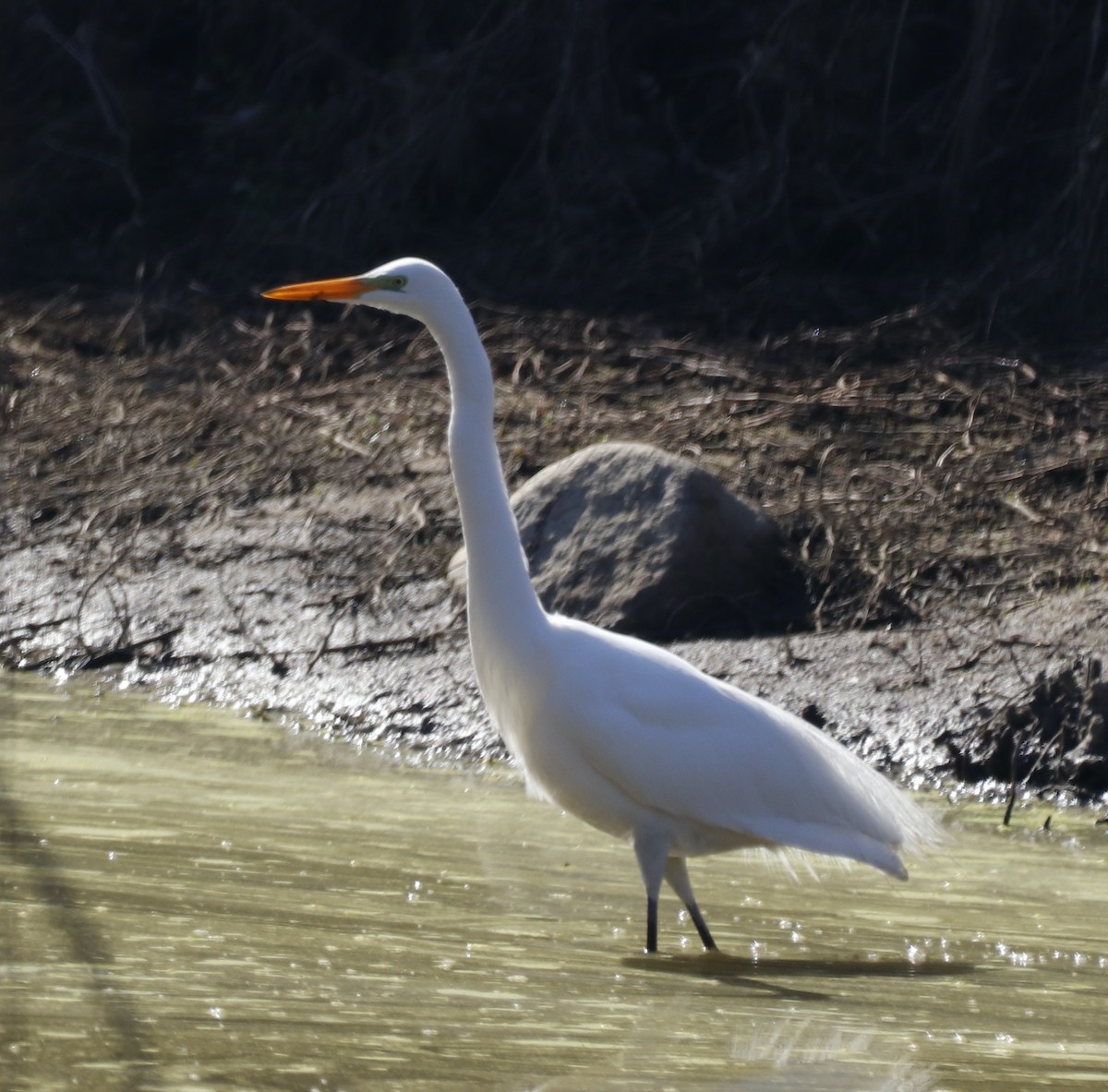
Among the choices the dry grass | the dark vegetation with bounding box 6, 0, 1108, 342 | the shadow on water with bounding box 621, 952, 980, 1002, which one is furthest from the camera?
the dark vegetation with bounding box 6, 0, 1108, 342

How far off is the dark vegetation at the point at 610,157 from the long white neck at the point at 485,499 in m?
5.44

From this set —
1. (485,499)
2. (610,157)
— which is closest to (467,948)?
(485,499)

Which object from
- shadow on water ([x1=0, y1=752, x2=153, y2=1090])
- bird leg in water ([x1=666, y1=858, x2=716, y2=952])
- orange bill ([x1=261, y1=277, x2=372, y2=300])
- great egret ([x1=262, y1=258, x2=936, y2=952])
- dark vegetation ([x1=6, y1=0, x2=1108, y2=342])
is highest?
dark vegetation ([x1=6, y1=0, x2=1108, y2=342])

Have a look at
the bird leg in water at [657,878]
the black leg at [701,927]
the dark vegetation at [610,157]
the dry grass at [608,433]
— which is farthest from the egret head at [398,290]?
the dark vegetation at [610,157]

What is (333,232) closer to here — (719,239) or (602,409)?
(719,239)

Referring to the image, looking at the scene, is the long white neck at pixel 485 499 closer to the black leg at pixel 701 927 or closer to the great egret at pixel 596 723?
the great egret at pixel 596 723

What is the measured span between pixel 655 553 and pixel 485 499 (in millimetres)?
2483

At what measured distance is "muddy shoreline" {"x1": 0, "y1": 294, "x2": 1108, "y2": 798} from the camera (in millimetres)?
6508

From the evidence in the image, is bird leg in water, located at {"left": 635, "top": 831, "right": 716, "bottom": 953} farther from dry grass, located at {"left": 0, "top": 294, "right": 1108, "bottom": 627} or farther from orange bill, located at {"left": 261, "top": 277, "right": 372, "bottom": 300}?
dry grass, located at {"left": 0, "top": 294, "right": 1108, "bottom": 627}

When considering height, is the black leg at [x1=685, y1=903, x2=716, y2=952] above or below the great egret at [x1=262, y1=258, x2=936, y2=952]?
below

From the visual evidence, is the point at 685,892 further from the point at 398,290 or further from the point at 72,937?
the point at 398,290

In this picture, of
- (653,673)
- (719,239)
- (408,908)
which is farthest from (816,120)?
(408,908)

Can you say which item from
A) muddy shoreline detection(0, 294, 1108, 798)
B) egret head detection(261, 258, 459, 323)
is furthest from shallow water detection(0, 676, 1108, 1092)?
egret head detection(261, 258, 459, 323)

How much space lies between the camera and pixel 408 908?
420 centimetres
